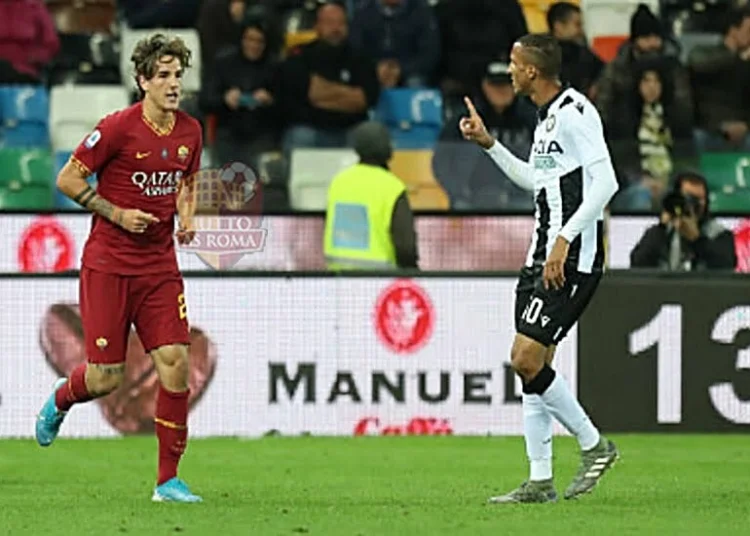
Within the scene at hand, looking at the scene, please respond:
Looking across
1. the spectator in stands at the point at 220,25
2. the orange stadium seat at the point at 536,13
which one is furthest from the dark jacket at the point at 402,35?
the orange stadium seat at the point at 536,13

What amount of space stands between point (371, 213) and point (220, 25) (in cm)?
444

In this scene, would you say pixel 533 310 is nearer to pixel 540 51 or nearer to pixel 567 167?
pixel 567 167

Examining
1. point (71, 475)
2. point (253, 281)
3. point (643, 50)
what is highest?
point (643, 50)

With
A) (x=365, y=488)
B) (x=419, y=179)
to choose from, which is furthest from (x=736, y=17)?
(x=365, y=488)

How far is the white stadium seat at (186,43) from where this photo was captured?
18219 millimetres

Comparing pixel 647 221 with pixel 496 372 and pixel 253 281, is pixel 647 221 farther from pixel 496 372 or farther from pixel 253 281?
pixel 253 281

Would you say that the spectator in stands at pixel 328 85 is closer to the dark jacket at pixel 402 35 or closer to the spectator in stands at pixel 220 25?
the dark jacket at pixel 402 35

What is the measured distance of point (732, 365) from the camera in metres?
14.4

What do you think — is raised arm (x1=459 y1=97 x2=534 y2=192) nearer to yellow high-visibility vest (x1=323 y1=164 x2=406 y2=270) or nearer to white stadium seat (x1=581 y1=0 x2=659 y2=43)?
yellow high-visibility vest (x1=323 y1=164 x2=406 y2=270)

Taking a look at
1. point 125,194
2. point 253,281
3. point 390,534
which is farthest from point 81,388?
point 253,281

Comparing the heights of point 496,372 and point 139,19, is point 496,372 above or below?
below

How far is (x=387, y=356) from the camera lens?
46.9 ft

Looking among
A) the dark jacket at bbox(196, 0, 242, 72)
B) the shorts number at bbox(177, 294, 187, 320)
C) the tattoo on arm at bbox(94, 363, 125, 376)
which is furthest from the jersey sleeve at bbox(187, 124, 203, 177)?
the dark jacket at bbox(196, 0, 242, 72)

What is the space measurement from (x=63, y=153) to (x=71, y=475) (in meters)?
5.69
